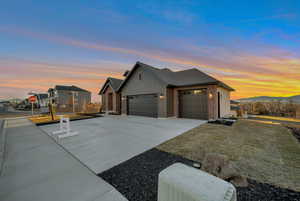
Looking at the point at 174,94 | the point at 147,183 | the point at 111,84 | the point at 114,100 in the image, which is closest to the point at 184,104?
the point at 174,94

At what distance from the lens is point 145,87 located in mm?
11711

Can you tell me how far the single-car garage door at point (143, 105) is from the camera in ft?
37.1

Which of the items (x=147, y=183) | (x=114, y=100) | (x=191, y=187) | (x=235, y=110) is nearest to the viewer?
(x=191, y=187)

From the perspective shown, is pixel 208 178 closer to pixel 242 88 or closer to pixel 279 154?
pixel 279 154

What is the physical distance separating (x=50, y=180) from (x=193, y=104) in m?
9.91

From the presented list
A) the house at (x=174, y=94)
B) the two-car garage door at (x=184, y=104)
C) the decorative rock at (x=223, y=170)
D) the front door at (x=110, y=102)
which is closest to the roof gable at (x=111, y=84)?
the front door at (x=110, y=102)

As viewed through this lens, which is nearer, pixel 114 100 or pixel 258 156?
pixel 258 156

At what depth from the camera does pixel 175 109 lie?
10828 millimetres

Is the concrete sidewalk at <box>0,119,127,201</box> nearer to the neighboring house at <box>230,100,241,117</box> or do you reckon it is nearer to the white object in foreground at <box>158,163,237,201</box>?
the white object in foreground at <box>158,163,237,201</box>

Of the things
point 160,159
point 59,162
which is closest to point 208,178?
point 160,159

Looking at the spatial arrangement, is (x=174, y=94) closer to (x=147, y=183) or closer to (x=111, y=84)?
(x=147, y=183)

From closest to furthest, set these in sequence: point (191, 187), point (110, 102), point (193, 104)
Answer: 1. point (191, 187)
2. point (193, 104)
3. point (110, 102)

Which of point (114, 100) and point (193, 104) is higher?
point (114, 100)

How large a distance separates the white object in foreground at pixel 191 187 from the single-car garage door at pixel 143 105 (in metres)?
9.79
